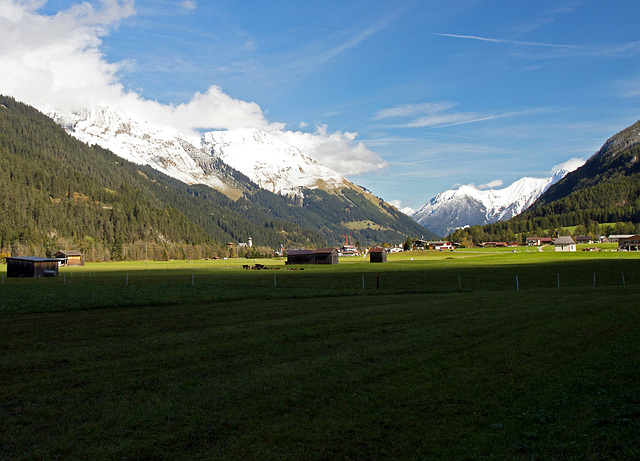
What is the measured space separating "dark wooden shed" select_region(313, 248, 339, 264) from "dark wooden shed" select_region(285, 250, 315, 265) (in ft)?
7.49

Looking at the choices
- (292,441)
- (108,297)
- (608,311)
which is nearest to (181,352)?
(292,441)

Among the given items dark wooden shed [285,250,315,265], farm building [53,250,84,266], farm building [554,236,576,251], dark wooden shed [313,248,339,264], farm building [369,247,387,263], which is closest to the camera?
dark wooden shed [313,248,339,264]

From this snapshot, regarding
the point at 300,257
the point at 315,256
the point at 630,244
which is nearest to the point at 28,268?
the point at 300,257

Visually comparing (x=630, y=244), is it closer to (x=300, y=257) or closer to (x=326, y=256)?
(x=326, y=256)

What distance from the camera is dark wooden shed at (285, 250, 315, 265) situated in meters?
134

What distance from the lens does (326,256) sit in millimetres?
130750

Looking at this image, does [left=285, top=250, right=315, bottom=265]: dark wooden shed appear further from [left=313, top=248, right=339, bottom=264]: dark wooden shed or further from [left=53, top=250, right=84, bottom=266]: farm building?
[left=53, top=250, right=84, bottom=266]: farm building

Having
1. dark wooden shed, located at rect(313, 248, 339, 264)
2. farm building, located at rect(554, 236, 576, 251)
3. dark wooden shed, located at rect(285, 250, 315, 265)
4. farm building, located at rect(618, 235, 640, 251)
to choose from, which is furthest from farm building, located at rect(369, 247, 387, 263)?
farm building, located at rect(618, 235, 640, 251)

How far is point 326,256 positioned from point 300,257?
931cm

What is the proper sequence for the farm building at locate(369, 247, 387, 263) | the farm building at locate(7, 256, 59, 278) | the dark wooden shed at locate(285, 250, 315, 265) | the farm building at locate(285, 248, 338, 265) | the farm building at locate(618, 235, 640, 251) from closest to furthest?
the farm building at locate(7, 256, 59, 278)
the farm building at locate(285, 248, 338, 265)
the farm building at locate(369, 247, 387, 263)
the dark wooden shed at locate(285, 250, 315, 265)
the farm building at locate(618, 235, 640, 251)

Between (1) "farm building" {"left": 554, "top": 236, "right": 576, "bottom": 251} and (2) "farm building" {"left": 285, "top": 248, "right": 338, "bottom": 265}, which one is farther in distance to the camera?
(1) "farm building" {"left": 554, "top": 236, "right": 576, "bottom": 251}

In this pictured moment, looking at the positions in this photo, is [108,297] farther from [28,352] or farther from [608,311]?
[608,311]

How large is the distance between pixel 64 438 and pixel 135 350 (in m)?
8.15

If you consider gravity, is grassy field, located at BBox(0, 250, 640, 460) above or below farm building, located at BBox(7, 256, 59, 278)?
below
